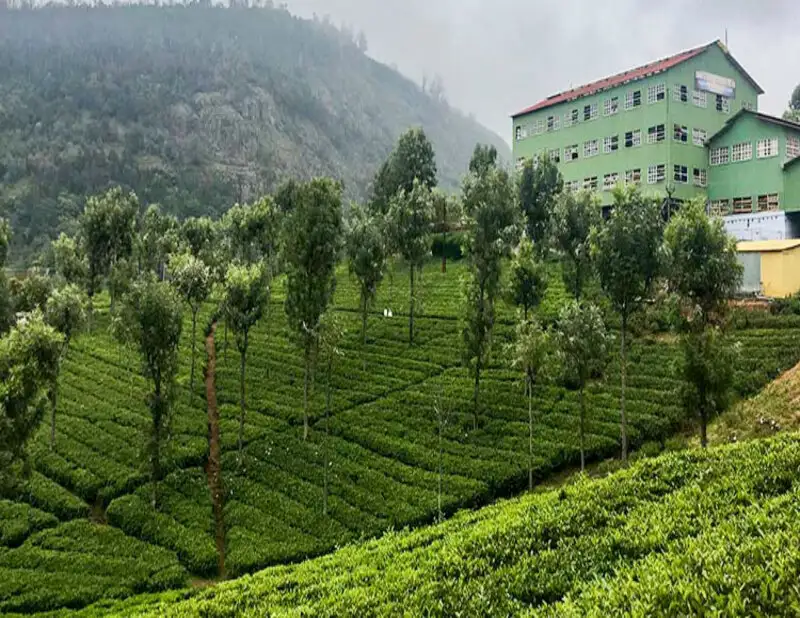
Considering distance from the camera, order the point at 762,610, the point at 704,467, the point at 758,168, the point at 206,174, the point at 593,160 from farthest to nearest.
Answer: the point at 206,174
the point at 593,160
the point at 758,168
the point at 704,467
the point at 762,610

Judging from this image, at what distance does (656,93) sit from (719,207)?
1267 cm

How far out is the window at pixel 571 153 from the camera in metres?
69.9

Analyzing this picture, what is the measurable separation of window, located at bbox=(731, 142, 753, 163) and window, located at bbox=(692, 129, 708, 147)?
2.88 m

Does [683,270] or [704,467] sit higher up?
[683,270]

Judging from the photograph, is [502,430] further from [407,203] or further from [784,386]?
[407,203]

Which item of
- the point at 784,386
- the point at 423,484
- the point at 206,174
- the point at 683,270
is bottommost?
the point at 423,484

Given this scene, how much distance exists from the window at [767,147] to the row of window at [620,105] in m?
7.80

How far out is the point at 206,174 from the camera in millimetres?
180750

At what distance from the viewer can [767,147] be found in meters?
57.3

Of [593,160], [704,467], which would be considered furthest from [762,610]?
[593,160]

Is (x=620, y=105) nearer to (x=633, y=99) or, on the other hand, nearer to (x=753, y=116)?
(x=633, y=99)

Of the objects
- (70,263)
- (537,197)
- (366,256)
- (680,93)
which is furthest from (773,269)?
(70,263)

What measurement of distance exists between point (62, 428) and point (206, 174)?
154993 mm

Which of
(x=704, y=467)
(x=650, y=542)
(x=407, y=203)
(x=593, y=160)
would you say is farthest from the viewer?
(x=593, y=160)
